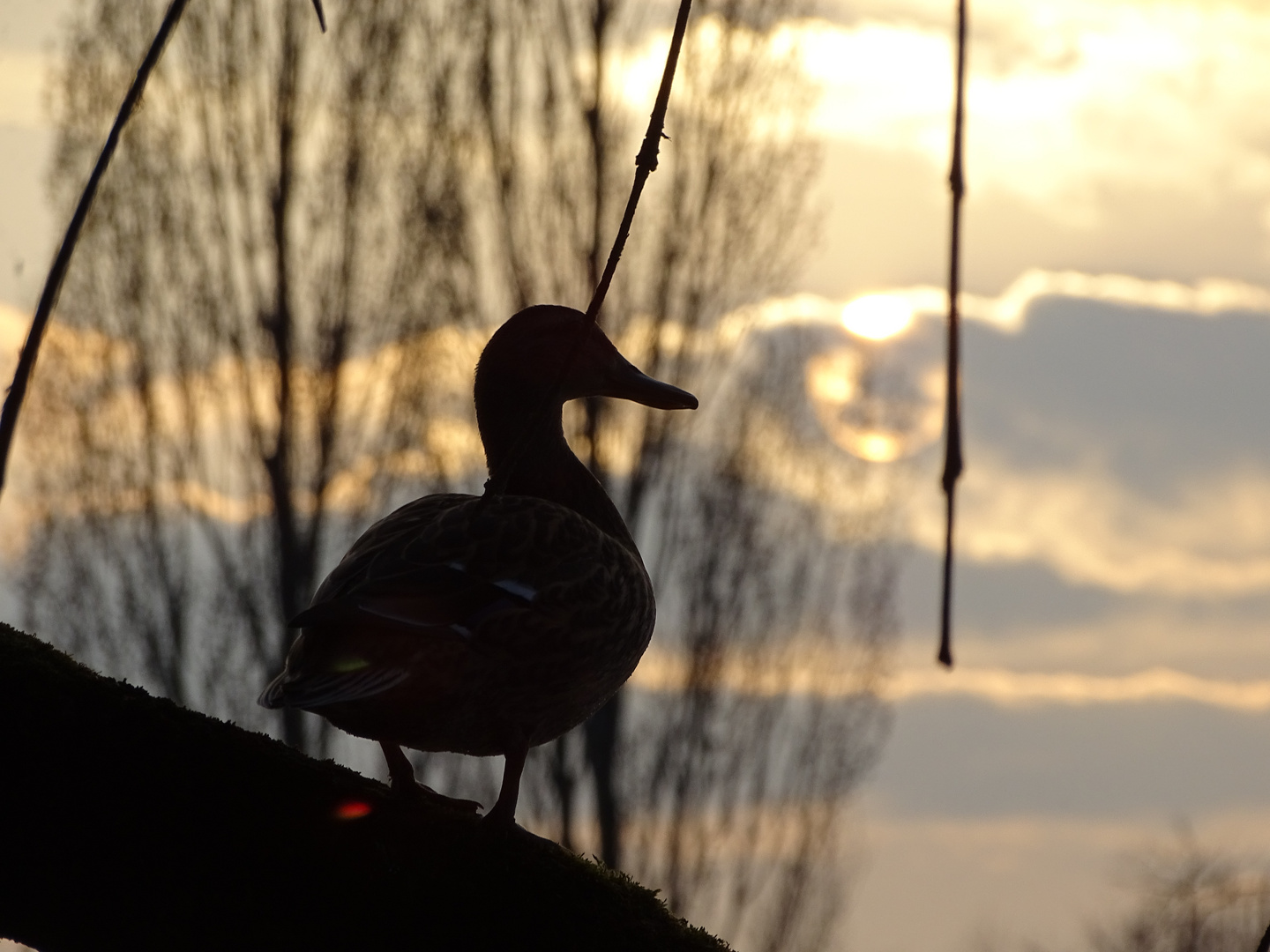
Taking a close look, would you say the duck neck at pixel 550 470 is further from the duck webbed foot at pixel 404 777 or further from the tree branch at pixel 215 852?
the tree branch at pixel 215 852

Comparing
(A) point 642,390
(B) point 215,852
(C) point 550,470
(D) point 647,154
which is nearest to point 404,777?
(B) point 215,852

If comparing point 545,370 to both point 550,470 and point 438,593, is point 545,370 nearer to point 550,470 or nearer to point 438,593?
point 550,470

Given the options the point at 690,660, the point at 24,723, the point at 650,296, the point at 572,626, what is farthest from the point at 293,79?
the point at 24,723

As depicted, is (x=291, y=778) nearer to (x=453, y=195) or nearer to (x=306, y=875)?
(x=306, y=875)

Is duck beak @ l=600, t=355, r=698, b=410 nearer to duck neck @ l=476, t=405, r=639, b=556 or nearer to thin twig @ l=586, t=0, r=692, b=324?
duck neck @ l=476, t=405, r=639, b=556

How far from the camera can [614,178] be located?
38.3 ft

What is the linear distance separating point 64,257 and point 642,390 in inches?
98.2

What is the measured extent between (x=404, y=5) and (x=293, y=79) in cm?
107

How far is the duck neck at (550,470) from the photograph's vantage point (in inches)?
148

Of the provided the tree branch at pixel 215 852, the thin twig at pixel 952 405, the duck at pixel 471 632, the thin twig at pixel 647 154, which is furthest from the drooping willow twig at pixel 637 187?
the duck at pixel 471 632

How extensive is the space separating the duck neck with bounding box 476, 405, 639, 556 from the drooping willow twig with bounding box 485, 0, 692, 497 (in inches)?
82.9

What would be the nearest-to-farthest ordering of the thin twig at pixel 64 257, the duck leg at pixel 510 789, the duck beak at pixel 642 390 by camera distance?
the thin twig at pixel 64 257, the duck leg at pixel 510 789, the duck beak at pixel 642 390

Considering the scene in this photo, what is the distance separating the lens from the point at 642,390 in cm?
380

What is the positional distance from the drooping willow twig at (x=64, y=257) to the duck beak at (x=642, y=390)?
231 cm
